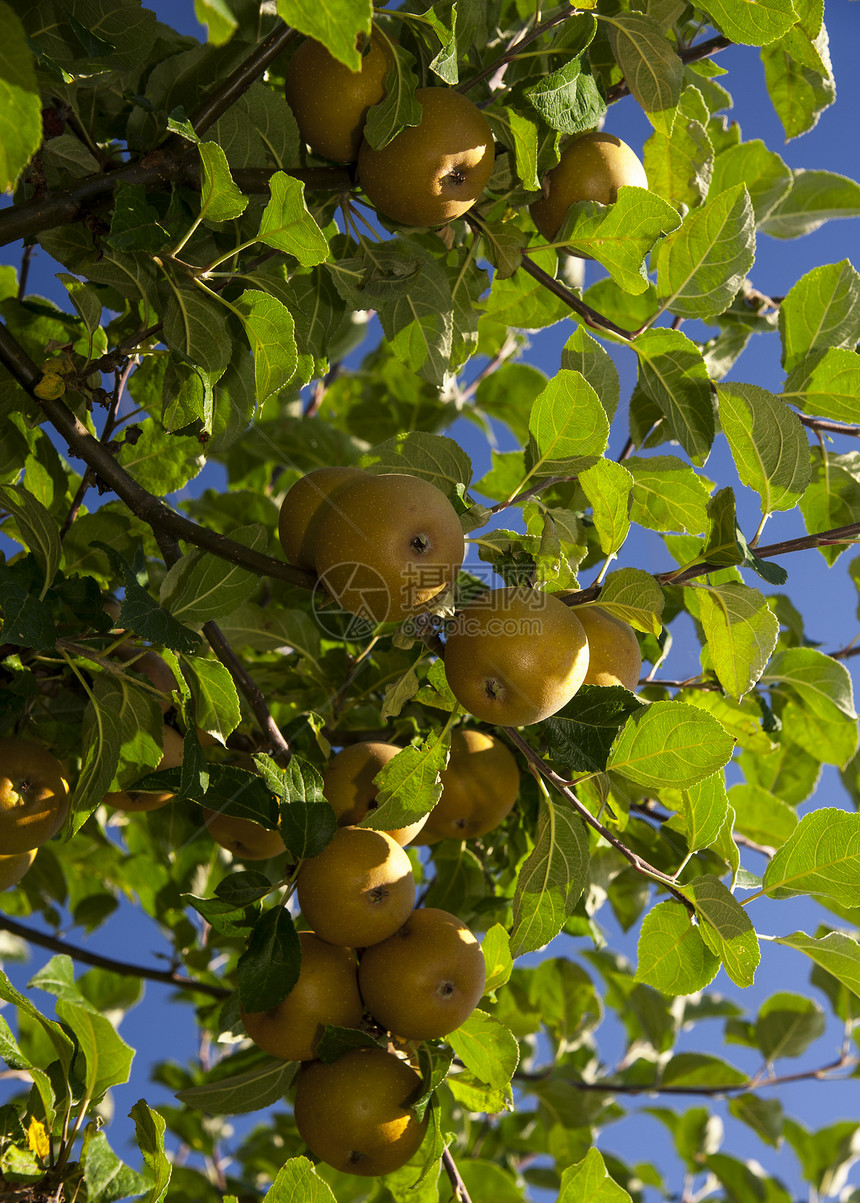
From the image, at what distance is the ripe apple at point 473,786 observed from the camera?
63.8 inches

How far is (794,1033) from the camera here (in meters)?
2.88

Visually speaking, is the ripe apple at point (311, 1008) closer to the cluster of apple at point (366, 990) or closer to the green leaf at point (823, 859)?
the cluster of apple at point (366, 990)

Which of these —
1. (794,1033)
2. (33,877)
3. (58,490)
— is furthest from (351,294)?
(794,1033)

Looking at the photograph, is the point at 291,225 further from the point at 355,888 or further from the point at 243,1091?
the point at 243,1091

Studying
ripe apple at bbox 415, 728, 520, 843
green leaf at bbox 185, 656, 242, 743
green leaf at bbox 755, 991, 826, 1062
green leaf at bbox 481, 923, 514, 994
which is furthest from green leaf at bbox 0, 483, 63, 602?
green leaf at bbox 755, 991, 826, 1062

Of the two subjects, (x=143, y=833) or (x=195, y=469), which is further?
(x=143, y=833)

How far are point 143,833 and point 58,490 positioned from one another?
1.12 meters

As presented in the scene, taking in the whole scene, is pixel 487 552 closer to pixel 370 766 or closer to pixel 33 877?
pixel 370 766

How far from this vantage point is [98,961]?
2104 millimetres

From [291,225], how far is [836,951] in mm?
1327

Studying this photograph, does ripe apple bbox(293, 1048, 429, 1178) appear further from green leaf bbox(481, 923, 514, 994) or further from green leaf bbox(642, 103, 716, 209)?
green leaf bbox(642, 103, 716, 209)

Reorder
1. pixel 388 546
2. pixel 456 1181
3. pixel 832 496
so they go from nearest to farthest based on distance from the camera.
→ 1. pixel 388 546
2. pixel 456 1181
3. pixel 832 496

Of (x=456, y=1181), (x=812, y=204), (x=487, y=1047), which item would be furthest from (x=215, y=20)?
(x=812, y=204)

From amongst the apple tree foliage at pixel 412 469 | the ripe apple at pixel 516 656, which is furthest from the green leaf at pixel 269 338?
the ripe apple at pixel 516 656
